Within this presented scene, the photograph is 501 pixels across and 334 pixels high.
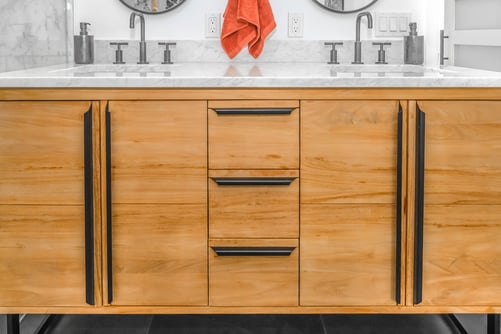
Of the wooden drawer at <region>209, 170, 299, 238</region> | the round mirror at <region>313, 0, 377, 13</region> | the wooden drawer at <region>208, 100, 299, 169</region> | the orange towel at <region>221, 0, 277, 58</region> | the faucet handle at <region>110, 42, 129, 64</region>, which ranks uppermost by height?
the round mirror at <region>313, 0, 377, 13</region>

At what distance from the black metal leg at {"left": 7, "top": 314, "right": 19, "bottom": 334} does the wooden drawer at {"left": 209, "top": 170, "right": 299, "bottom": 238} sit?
65 cm

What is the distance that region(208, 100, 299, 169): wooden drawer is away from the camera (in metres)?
1.63

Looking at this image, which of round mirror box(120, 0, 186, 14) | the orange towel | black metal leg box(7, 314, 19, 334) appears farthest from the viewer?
round mirror box(120, 0, 186, 14)

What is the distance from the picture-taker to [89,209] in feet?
5.46

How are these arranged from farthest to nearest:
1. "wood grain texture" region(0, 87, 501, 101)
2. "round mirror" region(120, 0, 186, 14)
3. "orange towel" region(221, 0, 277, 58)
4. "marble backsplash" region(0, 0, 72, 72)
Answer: "round mirror" region(120, 0, 186, 14)
"orange towel" region(221, 0, 277, 58)
"marble backsplash" region(0, 0, 72, 72)
"wood grain texture" region(0, 87, 501, 101)

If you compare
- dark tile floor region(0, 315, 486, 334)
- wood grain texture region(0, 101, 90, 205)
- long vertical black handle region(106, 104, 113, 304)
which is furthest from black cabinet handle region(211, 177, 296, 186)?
dark tile floor region(0, 315, 486, 334)

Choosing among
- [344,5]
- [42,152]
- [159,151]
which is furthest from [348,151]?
[344,5]

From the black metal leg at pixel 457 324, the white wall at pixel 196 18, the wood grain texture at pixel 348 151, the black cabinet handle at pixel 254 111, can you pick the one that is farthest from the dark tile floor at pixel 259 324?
the white wall at pixel 196 18

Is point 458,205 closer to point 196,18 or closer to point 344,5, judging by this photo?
point 344,5

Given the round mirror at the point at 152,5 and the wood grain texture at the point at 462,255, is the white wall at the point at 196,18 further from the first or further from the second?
the wood grain texture at the point at 462,255

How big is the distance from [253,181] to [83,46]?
102 cm

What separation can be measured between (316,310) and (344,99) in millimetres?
589

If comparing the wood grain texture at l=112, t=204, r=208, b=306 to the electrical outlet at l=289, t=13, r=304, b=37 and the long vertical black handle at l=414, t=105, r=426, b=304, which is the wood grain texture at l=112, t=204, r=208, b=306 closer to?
the long vertical black handle at l=414, t=105, r=426, b=304

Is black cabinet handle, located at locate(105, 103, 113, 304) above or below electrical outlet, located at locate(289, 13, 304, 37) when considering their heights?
below
